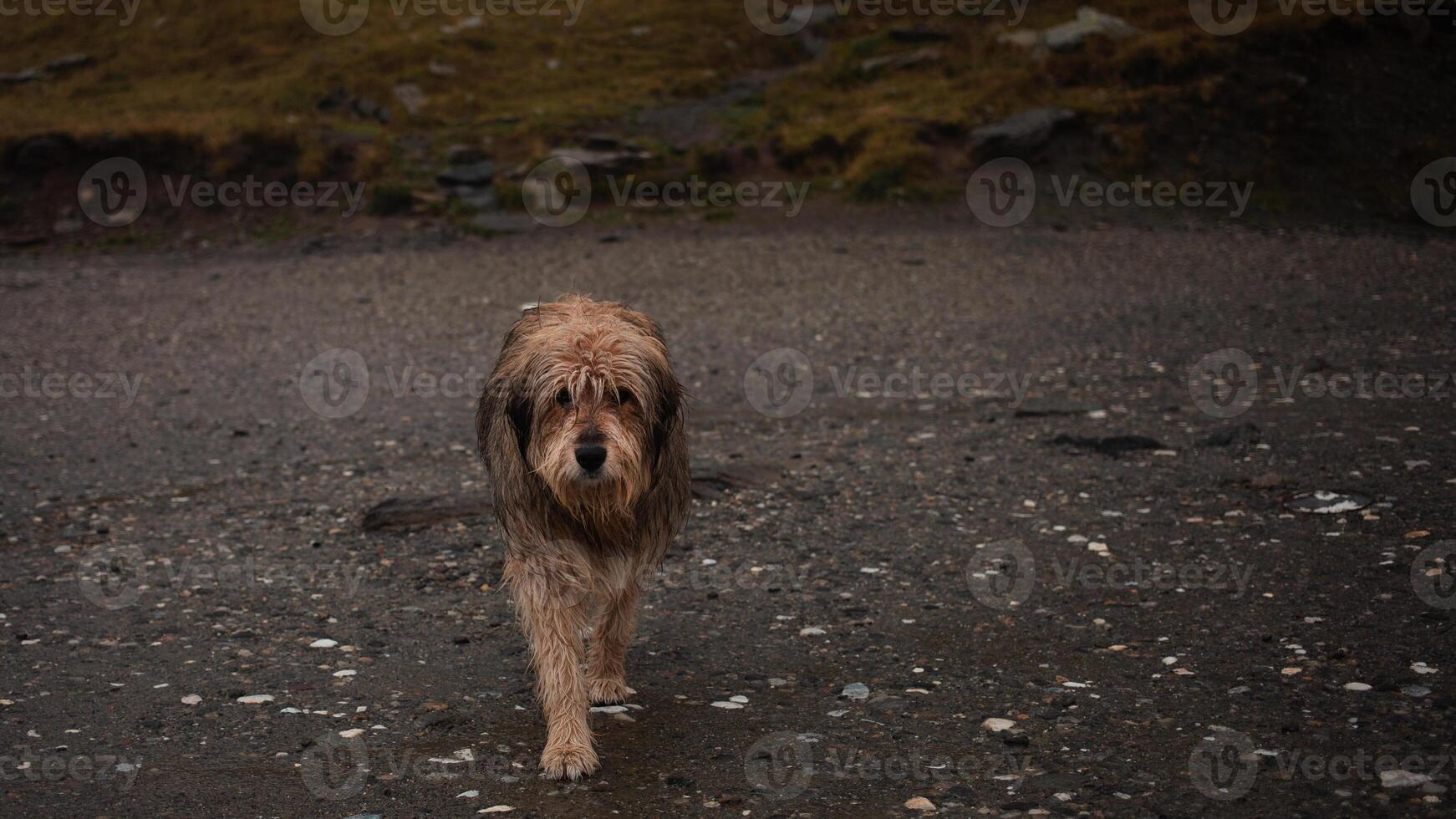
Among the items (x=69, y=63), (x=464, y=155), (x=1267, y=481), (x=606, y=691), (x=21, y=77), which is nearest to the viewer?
(x=606, y=691)

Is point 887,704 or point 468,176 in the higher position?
point 468,176

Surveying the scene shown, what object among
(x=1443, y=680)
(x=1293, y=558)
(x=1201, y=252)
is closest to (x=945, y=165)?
(x=1201, y=252)

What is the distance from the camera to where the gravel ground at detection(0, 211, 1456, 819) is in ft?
19.5

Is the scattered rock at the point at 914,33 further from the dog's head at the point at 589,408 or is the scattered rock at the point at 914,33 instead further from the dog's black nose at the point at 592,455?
the dog's black nose at the point at 592,455

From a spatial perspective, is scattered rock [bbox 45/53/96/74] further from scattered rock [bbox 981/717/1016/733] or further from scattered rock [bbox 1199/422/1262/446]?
scattered rock [bbox 981/717/1016/733]

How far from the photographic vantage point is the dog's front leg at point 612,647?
6.96m

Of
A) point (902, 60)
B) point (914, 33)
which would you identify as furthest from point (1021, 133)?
point (914, 33)

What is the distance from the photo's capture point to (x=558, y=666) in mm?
6309

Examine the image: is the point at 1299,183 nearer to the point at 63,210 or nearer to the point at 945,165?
the point at 945,165

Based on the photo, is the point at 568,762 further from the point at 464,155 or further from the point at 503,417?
the point at 464,155

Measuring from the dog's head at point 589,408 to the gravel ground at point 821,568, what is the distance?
4.62ft

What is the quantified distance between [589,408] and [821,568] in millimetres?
3389

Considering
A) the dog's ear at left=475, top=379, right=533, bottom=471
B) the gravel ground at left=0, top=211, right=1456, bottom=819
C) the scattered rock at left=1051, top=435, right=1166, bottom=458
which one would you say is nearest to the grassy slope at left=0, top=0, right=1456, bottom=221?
the gravel ground at left=0, top=211, right=1456, bottom=819

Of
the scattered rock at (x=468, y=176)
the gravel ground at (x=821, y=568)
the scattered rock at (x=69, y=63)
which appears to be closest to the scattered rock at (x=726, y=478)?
the gravel ground at (x=821, y=568)
